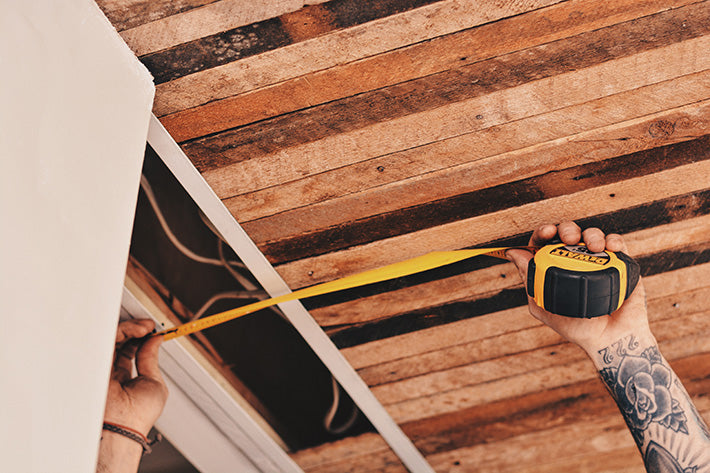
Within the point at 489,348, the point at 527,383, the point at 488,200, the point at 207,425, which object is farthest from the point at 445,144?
the point at 207,425

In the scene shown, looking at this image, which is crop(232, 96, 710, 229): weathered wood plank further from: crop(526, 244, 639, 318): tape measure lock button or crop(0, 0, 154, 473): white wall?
crop(0, 0, 154, 473): white wall

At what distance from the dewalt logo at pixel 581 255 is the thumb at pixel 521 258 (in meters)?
0.09

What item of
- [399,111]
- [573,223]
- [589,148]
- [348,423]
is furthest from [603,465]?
[399,111]

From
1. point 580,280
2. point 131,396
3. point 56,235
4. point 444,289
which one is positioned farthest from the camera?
point 444,289

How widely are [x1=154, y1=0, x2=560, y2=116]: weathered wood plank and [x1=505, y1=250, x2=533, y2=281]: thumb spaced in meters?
0.61

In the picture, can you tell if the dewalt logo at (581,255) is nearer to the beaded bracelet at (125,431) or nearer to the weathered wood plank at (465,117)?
the weathered wood plank at (465,117)

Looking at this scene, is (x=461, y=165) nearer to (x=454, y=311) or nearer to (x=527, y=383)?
(x=454, y=311)

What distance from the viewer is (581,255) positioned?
1116 millimetres

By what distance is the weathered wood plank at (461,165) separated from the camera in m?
1.21

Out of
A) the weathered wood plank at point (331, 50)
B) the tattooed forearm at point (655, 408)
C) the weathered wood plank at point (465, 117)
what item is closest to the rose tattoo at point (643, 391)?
the tattooed forearm at point (655, 408)

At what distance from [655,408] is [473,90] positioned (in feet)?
3.06

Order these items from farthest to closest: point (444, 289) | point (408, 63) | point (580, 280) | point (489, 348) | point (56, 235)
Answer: point (489, 348) < point (444, 289) < point (408, 63) < point (580, 280) < point (56, 235)

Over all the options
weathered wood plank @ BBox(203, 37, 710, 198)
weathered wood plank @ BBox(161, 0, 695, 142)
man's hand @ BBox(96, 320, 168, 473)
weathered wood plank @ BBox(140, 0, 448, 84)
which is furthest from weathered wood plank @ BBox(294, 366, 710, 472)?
weathered wood plank @ BBox(140, 0, 448, 84)

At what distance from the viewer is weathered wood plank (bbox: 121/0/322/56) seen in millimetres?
1118
